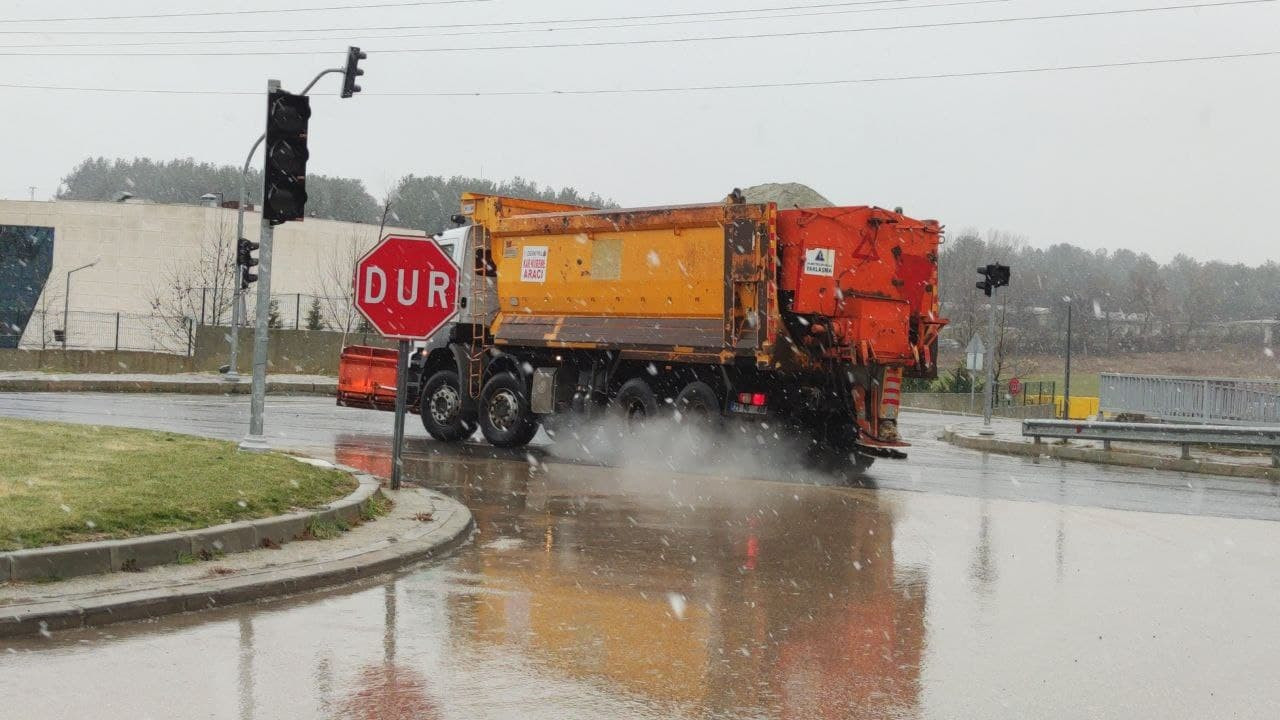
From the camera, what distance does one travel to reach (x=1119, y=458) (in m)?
22.2

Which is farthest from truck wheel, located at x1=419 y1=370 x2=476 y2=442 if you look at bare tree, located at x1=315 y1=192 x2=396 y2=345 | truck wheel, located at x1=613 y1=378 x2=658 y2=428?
bare tree, located at x1=315 y1=192 x2=396 y2=345

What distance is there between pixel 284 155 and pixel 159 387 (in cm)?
2088

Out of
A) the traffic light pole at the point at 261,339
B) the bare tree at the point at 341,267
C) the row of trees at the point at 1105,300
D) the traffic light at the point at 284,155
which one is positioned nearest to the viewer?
the traffic light at the point at 284,155

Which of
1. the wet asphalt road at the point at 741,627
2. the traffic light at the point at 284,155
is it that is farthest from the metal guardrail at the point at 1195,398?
the traffic light at the point at 284,155

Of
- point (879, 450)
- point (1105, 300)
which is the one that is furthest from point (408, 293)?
point (1105, 300)

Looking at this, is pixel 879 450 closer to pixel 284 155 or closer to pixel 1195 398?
pixel 284 155

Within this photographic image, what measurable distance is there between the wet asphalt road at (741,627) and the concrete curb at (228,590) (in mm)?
145

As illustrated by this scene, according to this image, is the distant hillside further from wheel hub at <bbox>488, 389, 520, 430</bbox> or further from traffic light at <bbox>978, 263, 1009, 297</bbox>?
traffic light at <bbox>978, 263, 1009, 297</bbox>

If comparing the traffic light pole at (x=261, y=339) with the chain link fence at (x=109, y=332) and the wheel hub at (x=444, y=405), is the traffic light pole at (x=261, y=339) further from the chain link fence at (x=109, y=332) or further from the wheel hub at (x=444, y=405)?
the chain link fence at (x=109, y=332)

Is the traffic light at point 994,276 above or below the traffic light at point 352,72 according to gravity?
below

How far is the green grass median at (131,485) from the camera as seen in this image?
8.24 metres

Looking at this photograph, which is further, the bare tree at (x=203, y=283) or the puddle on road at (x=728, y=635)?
the bare tree at (x=203, y=283)

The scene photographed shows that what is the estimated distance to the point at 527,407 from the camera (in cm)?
1925

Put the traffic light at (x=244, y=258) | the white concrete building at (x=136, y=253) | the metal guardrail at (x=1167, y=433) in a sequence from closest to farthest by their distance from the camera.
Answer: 1. the metal guardrail at (x=1167, y=433)
2. the traffic light at (x=244, y=258)
3. the white concrete building at (x=136, y=253)
